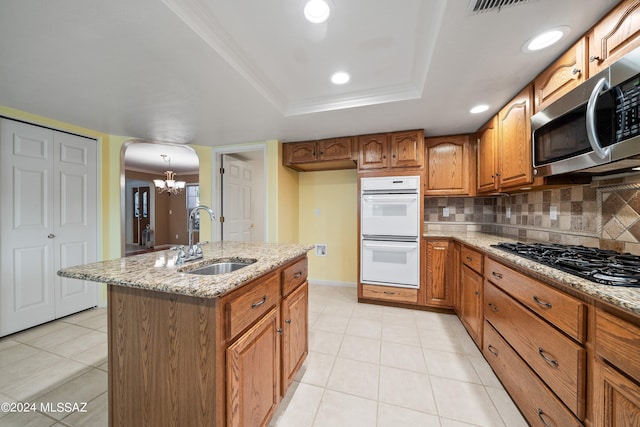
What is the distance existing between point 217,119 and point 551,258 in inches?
115

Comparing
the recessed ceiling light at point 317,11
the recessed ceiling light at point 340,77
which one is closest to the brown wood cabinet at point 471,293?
the recessed ceiling light at point 340,77

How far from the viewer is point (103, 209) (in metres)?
2.91

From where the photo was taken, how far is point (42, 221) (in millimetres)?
2438

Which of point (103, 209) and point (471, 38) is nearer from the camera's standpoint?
point (471, 38)

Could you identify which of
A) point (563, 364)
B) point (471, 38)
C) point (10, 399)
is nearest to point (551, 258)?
point (563, 364)

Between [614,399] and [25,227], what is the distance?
429 centimetres

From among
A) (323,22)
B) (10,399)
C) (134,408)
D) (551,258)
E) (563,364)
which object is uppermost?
(323,22)

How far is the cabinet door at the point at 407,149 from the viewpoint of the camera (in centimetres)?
272

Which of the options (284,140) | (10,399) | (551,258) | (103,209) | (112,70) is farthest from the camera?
(284,140)

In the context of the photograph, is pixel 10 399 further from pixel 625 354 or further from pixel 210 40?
pixel 625 354

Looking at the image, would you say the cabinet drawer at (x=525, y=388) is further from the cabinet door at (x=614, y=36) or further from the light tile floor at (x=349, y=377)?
the cabinet door at (x=614, y=36)

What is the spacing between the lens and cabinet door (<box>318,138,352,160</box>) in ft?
9.75

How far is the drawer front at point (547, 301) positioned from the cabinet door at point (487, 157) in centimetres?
114

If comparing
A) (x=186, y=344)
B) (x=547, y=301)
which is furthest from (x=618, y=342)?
(x=186, y=344)
